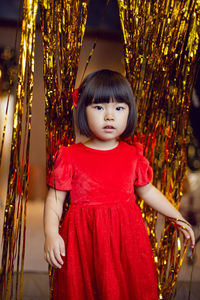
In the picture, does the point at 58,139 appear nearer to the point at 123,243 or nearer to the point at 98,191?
the point at 98,191

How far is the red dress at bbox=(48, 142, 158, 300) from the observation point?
87 centimetres

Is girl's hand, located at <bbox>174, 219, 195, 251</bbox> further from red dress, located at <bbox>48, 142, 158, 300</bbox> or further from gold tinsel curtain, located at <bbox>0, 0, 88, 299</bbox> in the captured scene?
gold tinsel curtain, located at <bbox>0, 0, 88, 299</bbox>

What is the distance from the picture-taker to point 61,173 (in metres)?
0.91

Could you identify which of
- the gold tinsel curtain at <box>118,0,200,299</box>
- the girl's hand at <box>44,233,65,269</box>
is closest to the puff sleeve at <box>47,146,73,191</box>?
the girl's hand at <box>44,233,65,269</box>

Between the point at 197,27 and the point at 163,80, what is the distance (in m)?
0.17

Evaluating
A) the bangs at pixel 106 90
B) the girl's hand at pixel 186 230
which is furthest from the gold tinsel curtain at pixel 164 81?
the bangs at pixel 106 90

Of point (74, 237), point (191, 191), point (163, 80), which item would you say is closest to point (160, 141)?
point (163, 80)

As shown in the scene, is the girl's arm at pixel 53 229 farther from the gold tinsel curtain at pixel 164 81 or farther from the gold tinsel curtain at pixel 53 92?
the gold tinsel curtain at pixel 164 81

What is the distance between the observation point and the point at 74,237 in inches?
35.1

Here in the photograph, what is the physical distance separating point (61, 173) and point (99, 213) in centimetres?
13

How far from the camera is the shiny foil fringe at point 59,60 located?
3.16ft

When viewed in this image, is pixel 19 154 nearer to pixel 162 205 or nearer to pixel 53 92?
pixel 53 92

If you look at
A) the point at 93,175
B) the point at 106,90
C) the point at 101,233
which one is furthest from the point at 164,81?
the point at 101,233

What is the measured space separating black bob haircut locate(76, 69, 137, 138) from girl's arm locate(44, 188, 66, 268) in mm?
168
